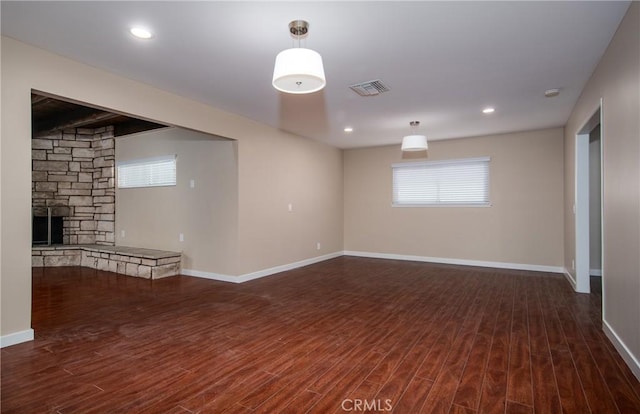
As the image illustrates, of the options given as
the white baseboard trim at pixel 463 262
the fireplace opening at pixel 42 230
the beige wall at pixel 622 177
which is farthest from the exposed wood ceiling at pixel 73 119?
the beige wall at pixel 622 177

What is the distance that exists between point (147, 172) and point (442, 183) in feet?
18.9

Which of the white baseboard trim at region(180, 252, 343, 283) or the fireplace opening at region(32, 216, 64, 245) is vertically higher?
the fireplace opening at region(32, 216, 64, 245)

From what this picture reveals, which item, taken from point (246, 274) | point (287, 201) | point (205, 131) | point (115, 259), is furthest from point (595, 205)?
point (115, 259)

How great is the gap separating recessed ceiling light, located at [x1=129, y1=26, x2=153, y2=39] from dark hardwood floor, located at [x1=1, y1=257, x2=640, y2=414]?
251 cm

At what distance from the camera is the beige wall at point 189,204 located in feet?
16.9

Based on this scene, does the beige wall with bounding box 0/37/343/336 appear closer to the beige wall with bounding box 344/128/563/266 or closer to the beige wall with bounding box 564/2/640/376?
the beige wall with bounding box 344/128/563/266

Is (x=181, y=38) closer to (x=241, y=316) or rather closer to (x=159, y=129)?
(x=241, y=316)

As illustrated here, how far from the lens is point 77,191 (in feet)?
22.7

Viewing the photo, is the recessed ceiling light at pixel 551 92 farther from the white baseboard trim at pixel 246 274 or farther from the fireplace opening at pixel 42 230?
the fireplace opening at pixel 42 230

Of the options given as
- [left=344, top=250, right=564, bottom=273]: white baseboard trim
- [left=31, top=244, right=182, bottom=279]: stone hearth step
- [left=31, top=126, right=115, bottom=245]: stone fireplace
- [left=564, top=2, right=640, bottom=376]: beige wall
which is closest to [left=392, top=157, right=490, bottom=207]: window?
[left=344, top=250, right=564, bottom=273]: white baseboard trim

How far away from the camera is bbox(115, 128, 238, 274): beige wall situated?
5.15m

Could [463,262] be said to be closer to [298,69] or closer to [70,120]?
[298,69]

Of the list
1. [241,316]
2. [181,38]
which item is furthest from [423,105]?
[241,316]

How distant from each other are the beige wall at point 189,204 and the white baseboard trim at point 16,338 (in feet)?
8.27
